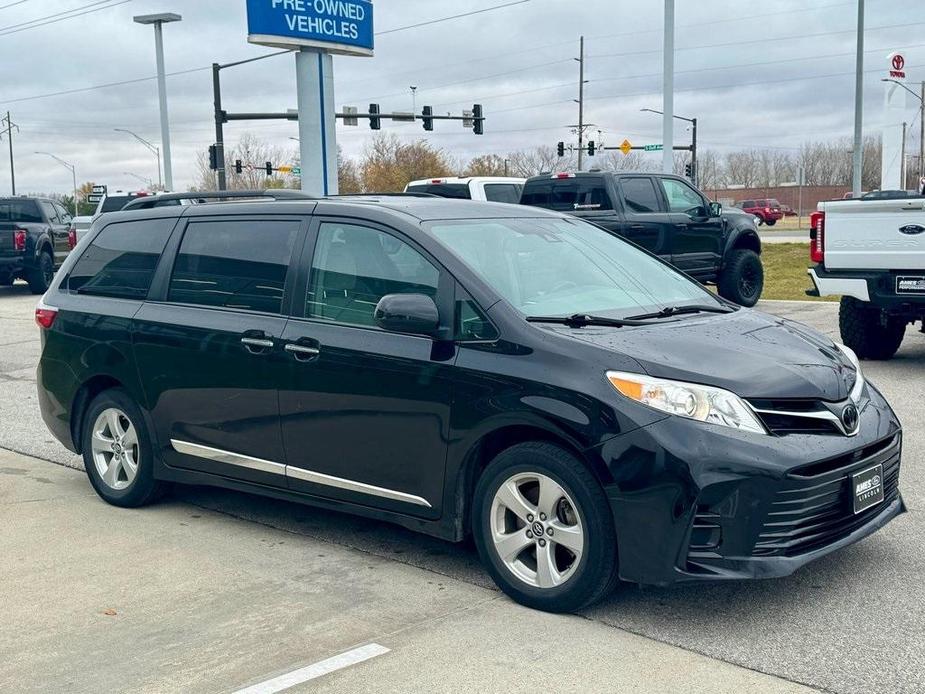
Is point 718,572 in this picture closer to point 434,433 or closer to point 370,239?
point 434,433

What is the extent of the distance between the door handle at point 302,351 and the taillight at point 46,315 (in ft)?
6.94

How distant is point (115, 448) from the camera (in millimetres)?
6266

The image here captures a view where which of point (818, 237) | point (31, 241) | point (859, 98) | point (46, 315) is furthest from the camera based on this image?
point (859, 98)

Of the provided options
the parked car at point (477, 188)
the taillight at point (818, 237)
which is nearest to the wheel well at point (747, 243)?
the parked car at point (477, 188)

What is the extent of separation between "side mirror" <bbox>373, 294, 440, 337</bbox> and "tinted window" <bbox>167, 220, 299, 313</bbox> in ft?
2.96

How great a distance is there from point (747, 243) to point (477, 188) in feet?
14.6

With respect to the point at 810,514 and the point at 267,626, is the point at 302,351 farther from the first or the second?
the point at 810,514

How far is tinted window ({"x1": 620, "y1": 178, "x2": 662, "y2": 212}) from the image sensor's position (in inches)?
609

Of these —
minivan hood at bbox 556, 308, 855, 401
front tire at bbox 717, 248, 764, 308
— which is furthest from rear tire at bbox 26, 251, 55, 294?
minivan hood at bbox 556, 308, 855, 401

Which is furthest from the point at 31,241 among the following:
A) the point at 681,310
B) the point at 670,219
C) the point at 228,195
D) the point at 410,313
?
the point at 681,310

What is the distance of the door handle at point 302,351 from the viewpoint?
202 inches

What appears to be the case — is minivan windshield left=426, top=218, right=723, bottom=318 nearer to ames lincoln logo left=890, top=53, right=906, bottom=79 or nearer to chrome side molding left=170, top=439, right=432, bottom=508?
chrome side molding left=170, top=439, right=432, bottom=508

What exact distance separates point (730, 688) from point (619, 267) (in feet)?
7.80

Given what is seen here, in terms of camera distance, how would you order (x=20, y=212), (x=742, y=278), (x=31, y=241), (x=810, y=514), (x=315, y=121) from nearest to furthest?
(x=810, y=514) → (x=742, y=278) → (x=315, y=121) → (x=31, y=241) → (x=20, y=212)
